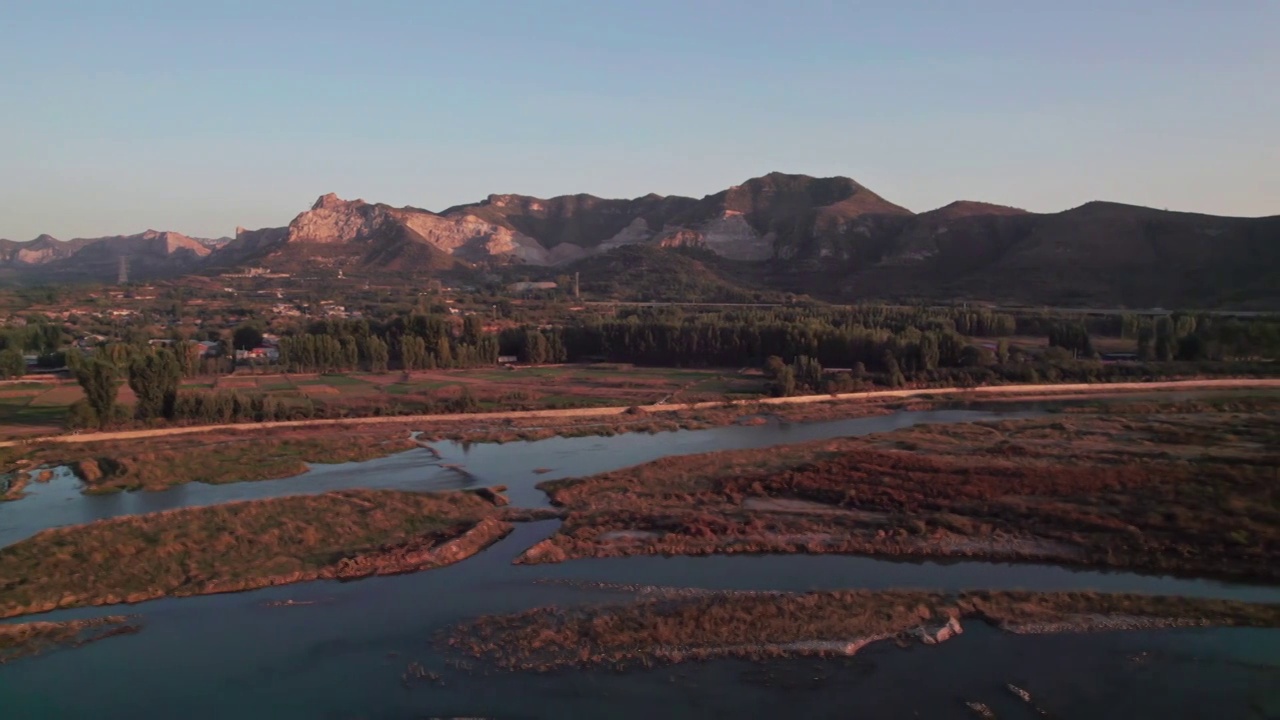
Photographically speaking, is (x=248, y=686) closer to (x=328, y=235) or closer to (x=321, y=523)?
(x=321, y=523)

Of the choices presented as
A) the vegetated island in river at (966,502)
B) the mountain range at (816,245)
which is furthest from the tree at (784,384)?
the mountain range at (816,245)

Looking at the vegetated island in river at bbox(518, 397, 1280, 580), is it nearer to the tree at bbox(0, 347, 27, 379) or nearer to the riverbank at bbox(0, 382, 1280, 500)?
the riverbank at bbox(0, 382, 1280, 500)

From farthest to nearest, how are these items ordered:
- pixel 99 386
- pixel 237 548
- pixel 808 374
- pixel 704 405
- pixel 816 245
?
pixel 816 245, pixel 808 374, pixel 704 405, pixel 99 386, pixel 237 548

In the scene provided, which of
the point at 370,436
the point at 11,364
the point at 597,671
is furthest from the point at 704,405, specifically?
the point at 11,364

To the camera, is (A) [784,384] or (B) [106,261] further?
(B) [106,261]

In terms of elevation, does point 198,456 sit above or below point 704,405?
below

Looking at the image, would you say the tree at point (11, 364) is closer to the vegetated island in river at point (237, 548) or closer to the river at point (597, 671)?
the vegetated island in river at point (237, 548)

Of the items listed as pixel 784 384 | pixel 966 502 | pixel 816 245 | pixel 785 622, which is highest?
pixel 816 245

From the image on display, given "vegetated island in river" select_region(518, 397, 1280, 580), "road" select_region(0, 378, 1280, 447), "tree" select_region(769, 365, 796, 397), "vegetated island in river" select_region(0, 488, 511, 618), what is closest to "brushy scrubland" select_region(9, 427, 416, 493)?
"road" select_region(0, 378, 1280, 447)

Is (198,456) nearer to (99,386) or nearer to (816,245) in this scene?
(99,386)
